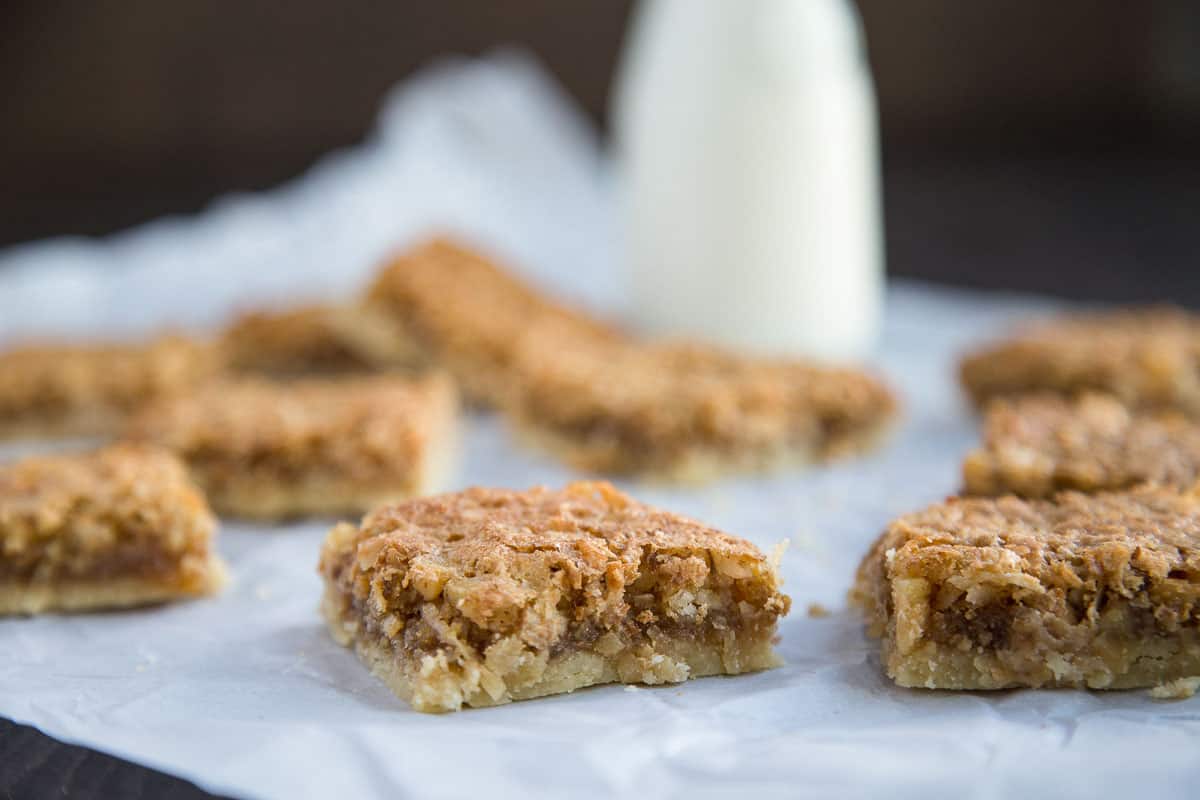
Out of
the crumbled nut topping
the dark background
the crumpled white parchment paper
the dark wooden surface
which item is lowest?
the dark wooden surface

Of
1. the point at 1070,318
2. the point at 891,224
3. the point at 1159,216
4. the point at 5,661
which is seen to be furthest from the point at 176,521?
the point at 1159,216

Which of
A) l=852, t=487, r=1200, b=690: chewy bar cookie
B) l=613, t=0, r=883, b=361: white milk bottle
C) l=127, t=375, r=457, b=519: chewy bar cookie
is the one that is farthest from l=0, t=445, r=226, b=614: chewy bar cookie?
l=613, t=0, r=883, b=361: white milk bottle

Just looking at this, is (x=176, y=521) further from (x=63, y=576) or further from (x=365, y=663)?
(x=365, y=663)

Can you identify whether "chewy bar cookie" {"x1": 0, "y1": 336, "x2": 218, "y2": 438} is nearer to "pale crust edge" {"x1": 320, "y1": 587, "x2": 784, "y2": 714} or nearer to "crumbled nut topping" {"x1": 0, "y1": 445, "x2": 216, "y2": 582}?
"crumbled nut topping" {"x1": 0, "y1": 445, "x2": 216, "y2": 582}

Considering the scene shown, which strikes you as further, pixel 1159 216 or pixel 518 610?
pixel 1159 216

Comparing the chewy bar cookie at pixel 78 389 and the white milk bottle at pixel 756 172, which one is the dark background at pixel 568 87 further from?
the chewy bar cookie at pixel 78 389

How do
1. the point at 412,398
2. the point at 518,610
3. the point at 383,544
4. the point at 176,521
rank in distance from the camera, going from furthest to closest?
1. the point at 412,398
2. the point at 176,521
3. the point at 383,544
4. the point at 518,610
